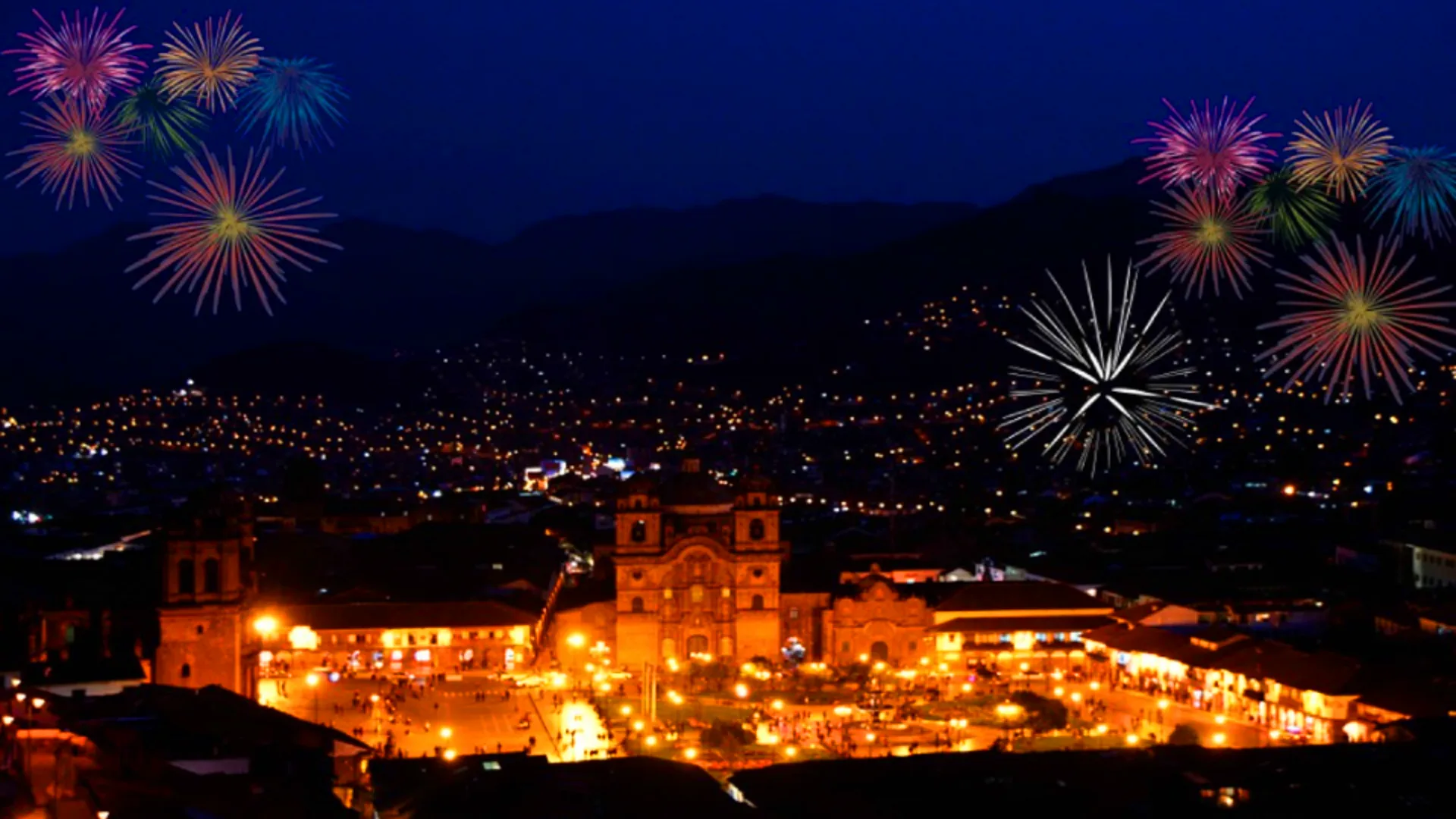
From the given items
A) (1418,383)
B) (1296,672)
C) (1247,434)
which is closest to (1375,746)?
(1296,672)

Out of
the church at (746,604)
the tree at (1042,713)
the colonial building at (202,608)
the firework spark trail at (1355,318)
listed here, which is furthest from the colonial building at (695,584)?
the firework spark trail at (1355,318)

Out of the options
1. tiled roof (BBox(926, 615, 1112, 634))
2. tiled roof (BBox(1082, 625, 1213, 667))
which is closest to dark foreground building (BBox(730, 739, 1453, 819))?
tiled roof (BBox(1082, 625, 1213, 667))

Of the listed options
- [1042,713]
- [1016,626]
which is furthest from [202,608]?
[1016,626]

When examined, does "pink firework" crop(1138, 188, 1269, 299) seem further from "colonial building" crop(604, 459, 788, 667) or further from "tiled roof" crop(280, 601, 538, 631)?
"tiled roof" crop(280, 601, 538, 631)

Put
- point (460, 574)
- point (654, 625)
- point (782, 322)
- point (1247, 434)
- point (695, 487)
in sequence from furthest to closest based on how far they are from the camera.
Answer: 1. point (782, 322)
2. point (1247, 434)
3. point (460, 574)
4. point (695, 487)
5. point (654, 625)

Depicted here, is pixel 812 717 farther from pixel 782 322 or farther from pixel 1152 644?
pixel 782 322

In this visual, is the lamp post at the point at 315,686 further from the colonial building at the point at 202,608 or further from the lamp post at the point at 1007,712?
the lamp post at the point at 1007,712
